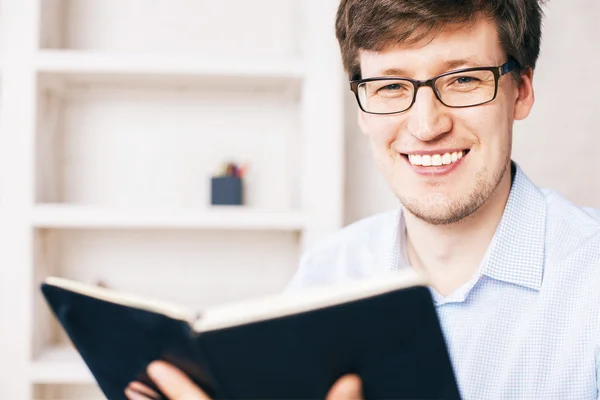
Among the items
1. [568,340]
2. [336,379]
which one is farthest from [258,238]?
[336,379]

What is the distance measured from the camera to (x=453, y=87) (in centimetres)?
119

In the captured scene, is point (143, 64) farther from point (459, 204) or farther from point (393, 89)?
point (459, 204)

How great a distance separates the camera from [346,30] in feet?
4.54

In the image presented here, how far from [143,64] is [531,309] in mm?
1245

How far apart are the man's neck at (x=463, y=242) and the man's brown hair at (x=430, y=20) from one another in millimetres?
280

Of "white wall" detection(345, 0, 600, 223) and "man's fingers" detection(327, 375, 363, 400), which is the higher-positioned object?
"white wall" detection(345, 0, 600, 223)

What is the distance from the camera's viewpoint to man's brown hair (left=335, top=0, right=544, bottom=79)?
A: 46.1 inches

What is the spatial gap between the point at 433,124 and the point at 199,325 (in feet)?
2.35

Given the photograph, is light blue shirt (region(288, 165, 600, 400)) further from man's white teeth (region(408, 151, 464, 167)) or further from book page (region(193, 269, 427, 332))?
book page (region(193, 269, 427, 332))

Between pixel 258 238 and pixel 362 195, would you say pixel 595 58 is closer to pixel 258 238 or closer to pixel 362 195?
pixel 362 195

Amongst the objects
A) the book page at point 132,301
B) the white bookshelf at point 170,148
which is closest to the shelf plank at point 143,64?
the white bookshelf at point 170,148

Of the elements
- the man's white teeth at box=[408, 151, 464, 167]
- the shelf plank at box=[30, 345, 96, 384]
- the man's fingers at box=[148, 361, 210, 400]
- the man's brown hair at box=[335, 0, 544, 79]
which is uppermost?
the man's brown hair at box=[335, 0, 544, 79]

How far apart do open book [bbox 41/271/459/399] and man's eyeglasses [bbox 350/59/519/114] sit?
0.62 meters

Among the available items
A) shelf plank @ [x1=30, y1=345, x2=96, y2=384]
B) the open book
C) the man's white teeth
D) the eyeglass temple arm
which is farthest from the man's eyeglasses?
shelf plank @ [x1=30, y1=345, x2=96, y2=384]
